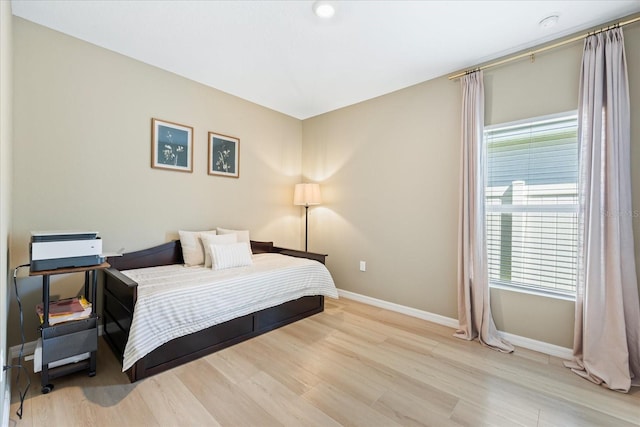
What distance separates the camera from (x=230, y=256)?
2826 millimetres

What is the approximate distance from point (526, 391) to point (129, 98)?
4.01m

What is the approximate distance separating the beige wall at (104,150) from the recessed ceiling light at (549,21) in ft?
10.0

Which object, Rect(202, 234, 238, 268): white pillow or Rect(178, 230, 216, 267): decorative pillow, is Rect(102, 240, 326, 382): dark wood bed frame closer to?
Rect(178, 230, 216, 267): decorative pillow

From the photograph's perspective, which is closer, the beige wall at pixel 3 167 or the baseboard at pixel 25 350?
the beige wall at pixel 3 167

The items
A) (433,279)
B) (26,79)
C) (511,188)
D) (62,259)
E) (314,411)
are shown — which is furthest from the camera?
(433,279)

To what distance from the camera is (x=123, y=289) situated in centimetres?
201

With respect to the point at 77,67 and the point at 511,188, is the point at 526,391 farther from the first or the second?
the point at 77,67

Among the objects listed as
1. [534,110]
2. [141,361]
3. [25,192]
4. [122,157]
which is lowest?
[141,361]

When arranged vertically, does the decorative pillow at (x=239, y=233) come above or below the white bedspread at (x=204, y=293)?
above

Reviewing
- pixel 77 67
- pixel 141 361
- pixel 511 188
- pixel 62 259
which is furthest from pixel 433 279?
pixel 77 67

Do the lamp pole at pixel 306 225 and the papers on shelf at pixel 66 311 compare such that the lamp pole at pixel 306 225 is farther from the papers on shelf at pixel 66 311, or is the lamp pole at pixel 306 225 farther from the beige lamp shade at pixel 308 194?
the papers on shelf at pixel 66 311

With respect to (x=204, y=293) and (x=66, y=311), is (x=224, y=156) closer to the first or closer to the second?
(x=204, y=293)

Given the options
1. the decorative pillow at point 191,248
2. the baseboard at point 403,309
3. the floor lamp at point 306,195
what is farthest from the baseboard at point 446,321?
the decorative pillow at point 191,248

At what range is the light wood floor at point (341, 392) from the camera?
1.58 meters
